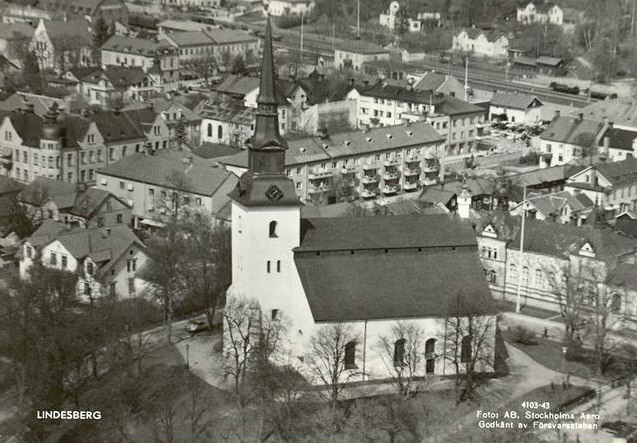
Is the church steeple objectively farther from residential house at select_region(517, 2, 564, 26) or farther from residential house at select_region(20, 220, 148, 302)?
residential house at select_region(517, 2, 564, 26)

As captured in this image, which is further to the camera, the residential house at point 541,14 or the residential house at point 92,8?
the residential house at point 541,14

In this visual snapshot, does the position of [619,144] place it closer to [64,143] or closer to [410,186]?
[410,186]

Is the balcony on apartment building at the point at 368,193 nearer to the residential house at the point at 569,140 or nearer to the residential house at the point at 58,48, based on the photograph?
the residential house at the point at 569,140

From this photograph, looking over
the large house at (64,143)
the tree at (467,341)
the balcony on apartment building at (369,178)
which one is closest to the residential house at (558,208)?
the balcony on apartment building at (369,178)

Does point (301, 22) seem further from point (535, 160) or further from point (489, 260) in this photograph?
point (489, 260)

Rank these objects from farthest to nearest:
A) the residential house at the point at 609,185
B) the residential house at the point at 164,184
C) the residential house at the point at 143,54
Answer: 1. the residential house at the point at 143,54
2. the residential house at the point at 609,185
3. the residential house at the point at 164,184

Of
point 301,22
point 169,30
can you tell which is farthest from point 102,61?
point 301,22

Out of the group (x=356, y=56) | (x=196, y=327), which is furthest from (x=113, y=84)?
(x=196, y=327)
